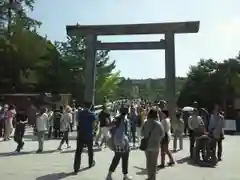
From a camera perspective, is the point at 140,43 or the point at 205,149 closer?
the point at 205,149

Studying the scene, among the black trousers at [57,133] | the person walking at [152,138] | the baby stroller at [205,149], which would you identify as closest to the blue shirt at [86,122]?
the person walking at [152,138]

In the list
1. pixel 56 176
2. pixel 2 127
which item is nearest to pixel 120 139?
pixel 56 176

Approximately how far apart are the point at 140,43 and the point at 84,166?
38.6 feet

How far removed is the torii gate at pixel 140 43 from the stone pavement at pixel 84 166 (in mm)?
6713

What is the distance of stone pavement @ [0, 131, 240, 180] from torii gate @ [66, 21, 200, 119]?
6713 mm

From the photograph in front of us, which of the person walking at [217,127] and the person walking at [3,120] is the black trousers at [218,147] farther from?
the person walking at [3,120]

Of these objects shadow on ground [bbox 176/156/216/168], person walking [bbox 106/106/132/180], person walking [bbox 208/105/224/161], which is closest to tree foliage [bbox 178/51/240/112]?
person walking [bbox 208/105/224/161]

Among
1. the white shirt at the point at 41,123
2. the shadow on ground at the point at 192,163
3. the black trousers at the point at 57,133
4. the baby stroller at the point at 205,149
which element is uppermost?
the white shirt at the point at 41,123

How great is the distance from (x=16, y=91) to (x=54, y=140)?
2613 cm

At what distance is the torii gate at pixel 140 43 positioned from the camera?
2239cm

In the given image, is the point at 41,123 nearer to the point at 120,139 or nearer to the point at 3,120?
the point at 3,120

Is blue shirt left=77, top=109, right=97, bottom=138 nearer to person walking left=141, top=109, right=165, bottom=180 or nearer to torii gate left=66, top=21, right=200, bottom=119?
person walking left=141, top=109, right=165, bottom=180

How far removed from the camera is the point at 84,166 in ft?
41.4

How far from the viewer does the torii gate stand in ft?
73.5
